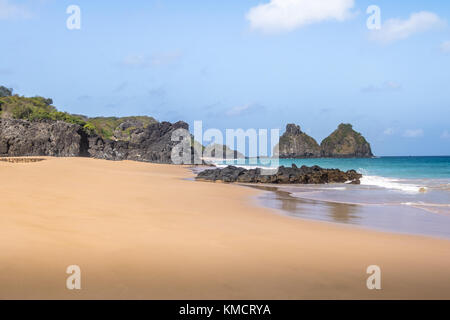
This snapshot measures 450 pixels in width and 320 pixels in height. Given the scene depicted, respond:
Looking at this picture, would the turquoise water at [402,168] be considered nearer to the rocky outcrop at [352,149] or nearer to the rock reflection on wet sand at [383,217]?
the rock reflection on wet sand at [383,217]

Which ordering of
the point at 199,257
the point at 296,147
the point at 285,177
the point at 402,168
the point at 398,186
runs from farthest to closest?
the point at 296,147 < the point at 402,168 < the point at 285,177 < the point at 398,186 < the point at 199,257

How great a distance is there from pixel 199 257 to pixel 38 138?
52.5 meters

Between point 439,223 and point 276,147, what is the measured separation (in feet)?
577

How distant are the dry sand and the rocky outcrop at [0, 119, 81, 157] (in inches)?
1759

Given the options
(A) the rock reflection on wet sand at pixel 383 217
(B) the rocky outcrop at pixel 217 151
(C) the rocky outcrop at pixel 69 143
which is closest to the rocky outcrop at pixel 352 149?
(B) the rocky outcrop at pixel 217 151

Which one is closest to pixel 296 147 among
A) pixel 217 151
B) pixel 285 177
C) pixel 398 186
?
pixel 217 151

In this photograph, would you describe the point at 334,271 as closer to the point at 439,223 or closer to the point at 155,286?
the point at 155,286

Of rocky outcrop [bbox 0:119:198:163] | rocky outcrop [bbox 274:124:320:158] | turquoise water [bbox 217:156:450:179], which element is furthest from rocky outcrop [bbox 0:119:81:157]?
rocky outcrop [bbox 274:124:320:158]

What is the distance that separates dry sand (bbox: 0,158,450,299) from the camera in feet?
13.4

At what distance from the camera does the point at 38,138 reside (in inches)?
2013

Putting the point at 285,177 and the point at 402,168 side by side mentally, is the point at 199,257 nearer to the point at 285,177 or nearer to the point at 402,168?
the point at 285,177

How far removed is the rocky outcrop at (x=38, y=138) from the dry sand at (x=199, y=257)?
44672 millimetres

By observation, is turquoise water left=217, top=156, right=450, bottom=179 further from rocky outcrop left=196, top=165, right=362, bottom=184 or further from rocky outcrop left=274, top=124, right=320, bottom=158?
rocky outcrop left=274, top=124, right=320, bottom=158
